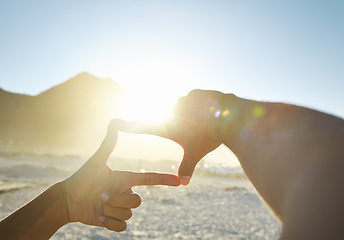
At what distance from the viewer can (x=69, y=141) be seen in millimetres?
88062

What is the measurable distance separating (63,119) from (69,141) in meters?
15.0

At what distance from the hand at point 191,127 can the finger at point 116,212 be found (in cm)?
47

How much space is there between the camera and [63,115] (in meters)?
102

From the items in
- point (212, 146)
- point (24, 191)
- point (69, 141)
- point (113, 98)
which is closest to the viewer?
point (212, 146)

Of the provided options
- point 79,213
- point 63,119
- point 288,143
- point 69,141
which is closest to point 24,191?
point 79,213

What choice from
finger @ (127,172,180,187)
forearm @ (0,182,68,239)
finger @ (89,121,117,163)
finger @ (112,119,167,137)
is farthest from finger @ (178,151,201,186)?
forearm @ (0,182,68,239)

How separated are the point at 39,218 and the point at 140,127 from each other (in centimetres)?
87

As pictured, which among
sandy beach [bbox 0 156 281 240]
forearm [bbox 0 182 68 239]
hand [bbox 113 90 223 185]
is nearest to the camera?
forearm [bbox 0 182 68 239]

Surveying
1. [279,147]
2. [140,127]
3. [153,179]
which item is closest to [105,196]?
[153,179]

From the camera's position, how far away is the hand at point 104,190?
1861 mm

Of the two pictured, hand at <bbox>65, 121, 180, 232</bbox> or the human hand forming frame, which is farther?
hand at <bbox>65, 121, 180, 232</bbox>

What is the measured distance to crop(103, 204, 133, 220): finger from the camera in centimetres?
188

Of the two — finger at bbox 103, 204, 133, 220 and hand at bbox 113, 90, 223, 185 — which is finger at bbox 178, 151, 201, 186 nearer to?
hand at bbox 113, 90, 223, 185

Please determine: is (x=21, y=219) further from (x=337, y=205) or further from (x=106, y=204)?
(x=337, y=205)
